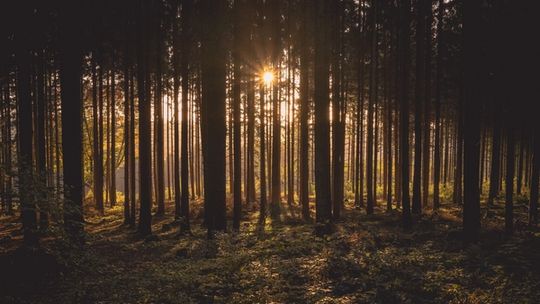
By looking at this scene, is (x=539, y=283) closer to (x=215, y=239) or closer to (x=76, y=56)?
(x=215, y=239)

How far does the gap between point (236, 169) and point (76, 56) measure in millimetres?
6993

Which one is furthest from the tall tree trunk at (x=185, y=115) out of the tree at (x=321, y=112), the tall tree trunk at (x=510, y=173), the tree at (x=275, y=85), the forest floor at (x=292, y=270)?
the tall tree trunk at (x=510, y=173)

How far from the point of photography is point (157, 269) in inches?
361

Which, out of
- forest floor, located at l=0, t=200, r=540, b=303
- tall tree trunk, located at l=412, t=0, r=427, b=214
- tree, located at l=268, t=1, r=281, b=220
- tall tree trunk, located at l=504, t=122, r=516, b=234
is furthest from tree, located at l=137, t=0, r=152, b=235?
tall tree trunk, located at l=504, t=122, r=516, b=234

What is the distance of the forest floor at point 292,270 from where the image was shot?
6.81m

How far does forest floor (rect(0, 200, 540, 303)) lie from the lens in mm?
6809

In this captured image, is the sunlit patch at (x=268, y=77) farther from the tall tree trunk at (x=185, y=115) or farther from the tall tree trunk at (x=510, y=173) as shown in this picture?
the tall tree trunk at (x=510, y=173)

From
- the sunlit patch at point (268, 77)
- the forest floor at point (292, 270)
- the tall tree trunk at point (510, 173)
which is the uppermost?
the sunlit patch at point (268, 77)

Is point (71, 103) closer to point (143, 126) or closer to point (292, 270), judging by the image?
point (143, 126)

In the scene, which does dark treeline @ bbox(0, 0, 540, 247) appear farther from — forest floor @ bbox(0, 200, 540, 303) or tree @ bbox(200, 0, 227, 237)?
forest floor @ bbox(0, 200, 540, 303)

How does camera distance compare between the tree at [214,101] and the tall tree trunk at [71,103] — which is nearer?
the tall tree trunk at [71,103]

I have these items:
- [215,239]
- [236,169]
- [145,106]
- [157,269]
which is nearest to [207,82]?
[145,106]

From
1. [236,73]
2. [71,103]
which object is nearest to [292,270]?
[71,103]

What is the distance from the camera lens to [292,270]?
8664 mm
